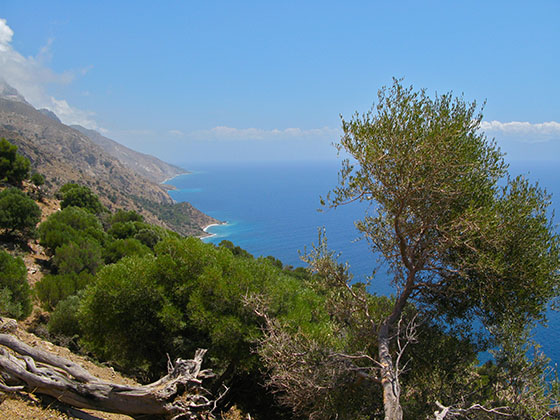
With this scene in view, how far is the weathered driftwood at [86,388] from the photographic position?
6.34 meters

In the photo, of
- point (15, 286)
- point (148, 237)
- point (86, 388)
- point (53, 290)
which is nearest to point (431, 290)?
point (86, 388)

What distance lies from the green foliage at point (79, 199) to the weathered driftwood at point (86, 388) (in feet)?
151

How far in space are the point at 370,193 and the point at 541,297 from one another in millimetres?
3757

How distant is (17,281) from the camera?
62.3ft

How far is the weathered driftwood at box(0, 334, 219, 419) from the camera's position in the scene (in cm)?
634

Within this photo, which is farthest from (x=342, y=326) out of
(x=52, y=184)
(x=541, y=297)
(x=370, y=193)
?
(x=52, y=184)

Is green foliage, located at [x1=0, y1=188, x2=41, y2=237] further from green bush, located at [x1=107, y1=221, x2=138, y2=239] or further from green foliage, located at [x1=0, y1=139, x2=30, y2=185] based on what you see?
green foliage, located at [x1=0, y1=139, x2=30, y2=185]

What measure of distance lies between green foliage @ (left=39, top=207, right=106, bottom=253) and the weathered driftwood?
25.6 metres

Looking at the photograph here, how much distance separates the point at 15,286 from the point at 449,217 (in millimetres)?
20795

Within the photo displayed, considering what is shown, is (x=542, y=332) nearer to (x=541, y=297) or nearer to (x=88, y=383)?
(x=541, y=297)

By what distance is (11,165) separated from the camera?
43344 millimetres

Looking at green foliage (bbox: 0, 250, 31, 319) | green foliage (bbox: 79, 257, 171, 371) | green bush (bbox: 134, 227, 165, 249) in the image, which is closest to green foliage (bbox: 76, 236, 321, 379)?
green foliage (bbox: 79, 257, 171, 371)

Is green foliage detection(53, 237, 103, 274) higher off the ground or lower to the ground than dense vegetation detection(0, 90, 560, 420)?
lower

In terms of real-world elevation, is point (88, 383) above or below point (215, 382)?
above
